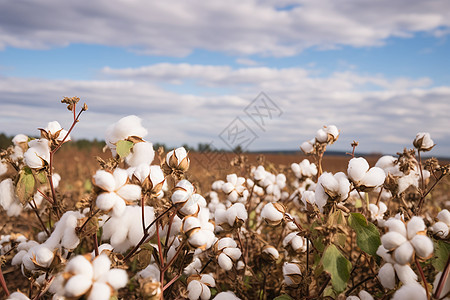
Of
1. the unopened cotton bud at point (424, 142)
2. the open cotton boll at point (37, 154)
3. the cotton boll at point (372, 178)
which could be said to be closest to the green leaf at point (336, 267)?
the cotton boll at point (372, 178)

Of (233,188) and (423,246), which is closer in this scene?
(423,246)

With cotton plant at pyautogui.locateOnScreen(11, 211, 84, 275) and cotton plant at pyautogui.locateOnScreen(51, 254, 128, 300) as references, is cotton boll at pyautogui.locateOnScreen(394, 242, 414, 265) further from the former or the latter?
cotton plant at pyautogui.locateOnScreen(11, 211, 84, 275)

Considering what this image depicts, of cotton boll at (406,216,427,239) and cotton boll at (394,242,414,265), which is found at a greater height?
cotton boll at (406,216,427,239)

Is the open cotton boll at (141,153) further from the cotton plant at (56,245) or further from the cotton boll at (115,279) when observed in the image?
the cotton boll at (115,279)

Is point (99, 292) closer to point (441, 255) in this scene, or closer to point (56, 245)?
point (56, 245)

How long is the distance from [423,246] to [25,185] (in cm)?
121

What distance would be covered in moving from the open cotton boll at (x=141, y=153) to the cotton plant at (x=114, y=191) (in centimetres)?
24

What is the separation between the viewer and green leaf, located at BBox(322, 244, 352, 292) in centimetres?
102

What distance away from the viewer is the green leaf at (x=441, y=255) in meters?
1.04

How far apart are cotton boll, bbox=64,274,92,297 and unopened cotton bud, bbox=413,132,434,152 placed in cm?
138

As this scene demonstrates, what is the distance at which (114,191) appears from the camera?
912 millimetres

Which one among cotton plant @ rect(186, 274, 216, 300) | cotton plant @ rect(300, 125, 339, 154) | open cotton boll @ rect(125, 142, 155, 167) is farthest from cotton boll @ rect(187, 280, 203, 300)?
cotton plant @ rect(300, 125, 339, 154)

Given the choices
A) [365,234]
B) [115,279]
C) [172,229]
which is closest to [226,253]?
[172,229]

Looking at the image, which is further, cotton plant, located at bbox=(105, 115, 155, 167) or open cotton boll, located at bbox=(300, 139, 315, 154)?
open cotton boll, located at bbox=(300, 139, 315, 154)
